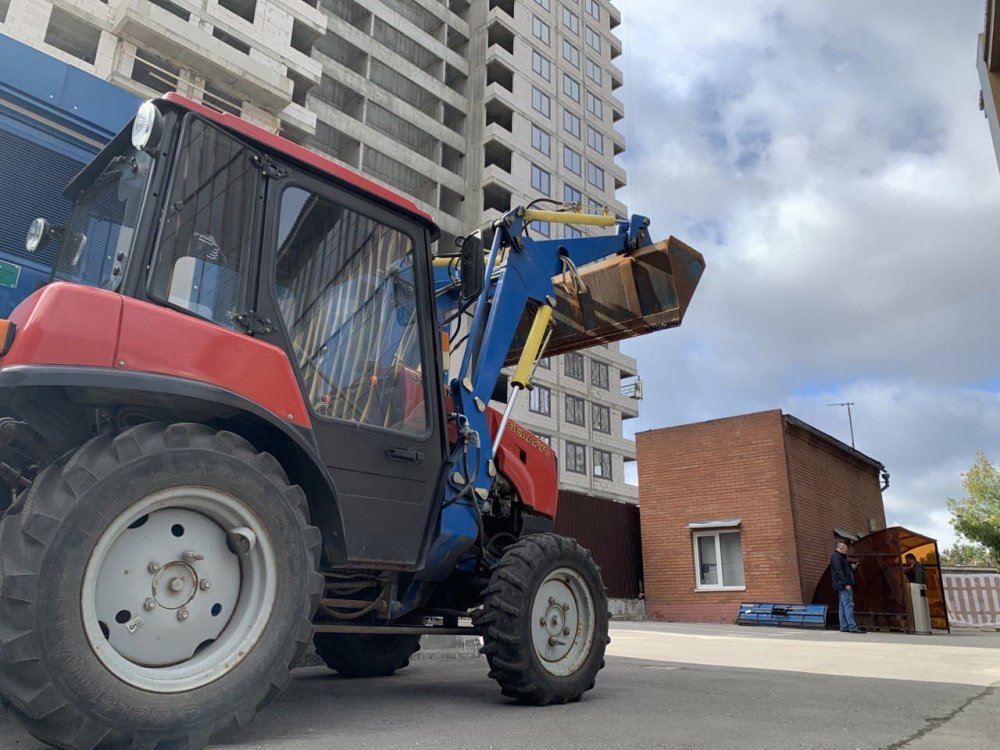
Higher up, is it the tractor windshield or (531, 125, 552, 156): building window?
(531, 125, 552, 156): building window

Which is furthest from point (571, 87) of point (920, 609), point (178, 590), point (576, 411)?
point (178, 590)

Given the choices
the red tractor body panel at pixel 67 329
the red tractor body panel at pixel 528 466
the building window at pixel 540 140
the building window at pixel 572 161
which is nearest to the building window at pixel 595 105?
the building window at pixel 572 161

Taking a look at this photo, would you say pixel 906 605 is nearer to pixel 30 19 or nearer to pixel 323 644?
pixel 323 644

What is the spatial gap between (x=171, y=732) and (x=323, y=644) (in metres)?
3.23

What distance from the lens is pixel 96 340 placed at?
9.43 feet

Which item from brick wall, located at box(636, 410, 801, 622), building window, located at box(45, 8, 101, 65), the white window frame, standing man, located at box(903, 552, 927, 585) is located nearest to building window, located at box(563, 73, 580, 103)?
building window, located at box(45, 8, 101, 65)

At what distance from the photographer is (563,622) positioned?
477 cm

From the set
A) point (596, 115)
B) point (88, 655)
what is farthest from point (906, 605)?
point (596, 115)

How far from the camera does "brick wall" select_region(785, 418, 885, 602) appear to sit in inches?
723

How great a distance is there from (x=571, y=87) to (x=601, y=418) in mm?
22214

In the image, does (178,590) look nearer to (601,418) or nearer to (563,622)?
(563,622)

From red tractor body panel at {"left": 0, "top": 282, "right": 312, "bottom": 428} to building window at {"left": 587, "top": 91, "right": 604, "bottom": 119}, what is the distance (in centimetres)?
5205

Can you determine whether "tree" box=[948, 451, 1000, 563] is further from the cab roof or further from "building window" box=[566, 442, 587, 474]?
the cab roof

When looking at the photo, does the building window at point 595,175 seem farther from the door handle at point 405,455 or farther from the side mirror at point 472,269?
the door handle at point 405,455
